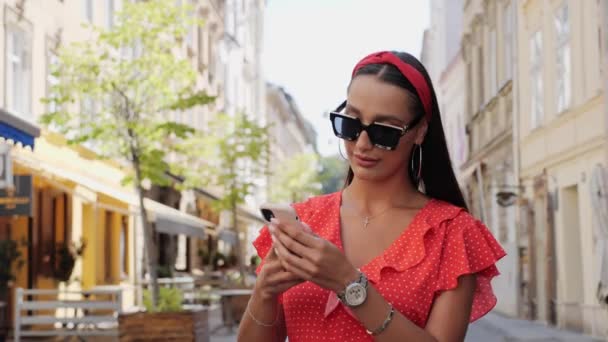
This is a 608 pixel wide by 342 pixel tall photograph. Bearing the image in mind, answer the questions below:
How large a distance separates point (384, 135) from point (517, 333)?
16.4 metres

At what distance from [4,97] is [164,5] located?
119 inches

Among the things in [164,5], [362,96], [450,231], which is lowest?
[450,231]

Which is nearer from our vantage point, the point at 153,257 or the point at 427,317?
the point at 427,317

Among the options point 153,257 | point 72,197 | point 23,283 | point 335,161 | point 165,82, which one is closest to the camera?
point 153,257

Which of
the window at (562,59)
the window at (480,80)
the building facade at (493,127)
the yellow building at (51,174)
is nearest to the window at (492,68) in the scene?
the building facade at (493,127)

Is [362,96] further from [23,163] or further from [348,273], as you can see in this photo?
[23,163]

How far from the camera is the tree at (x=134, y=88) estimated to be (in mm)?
18016

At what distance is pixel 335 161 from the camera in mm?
159750

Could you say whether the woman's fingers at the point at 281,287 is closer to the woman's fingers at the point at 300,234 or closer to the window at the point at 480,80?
the woman's fingers at the point at 300,234

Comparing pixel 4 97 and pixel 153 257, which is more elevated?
pixel 4 97

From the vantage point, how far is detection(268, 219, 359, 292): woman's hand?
8.05 ft

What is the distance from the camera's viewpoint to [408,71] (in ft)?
9.11

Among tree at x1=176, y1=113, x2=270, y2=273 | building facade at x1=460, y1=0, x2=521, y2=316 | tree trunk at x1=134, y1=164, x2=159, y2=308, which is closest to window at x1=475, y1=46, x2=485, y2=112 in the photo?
building facade at x1=460, y1=0, x2=521, y2=316

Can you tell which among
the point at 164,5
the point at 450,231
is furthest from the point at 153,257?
the point at 450,231
